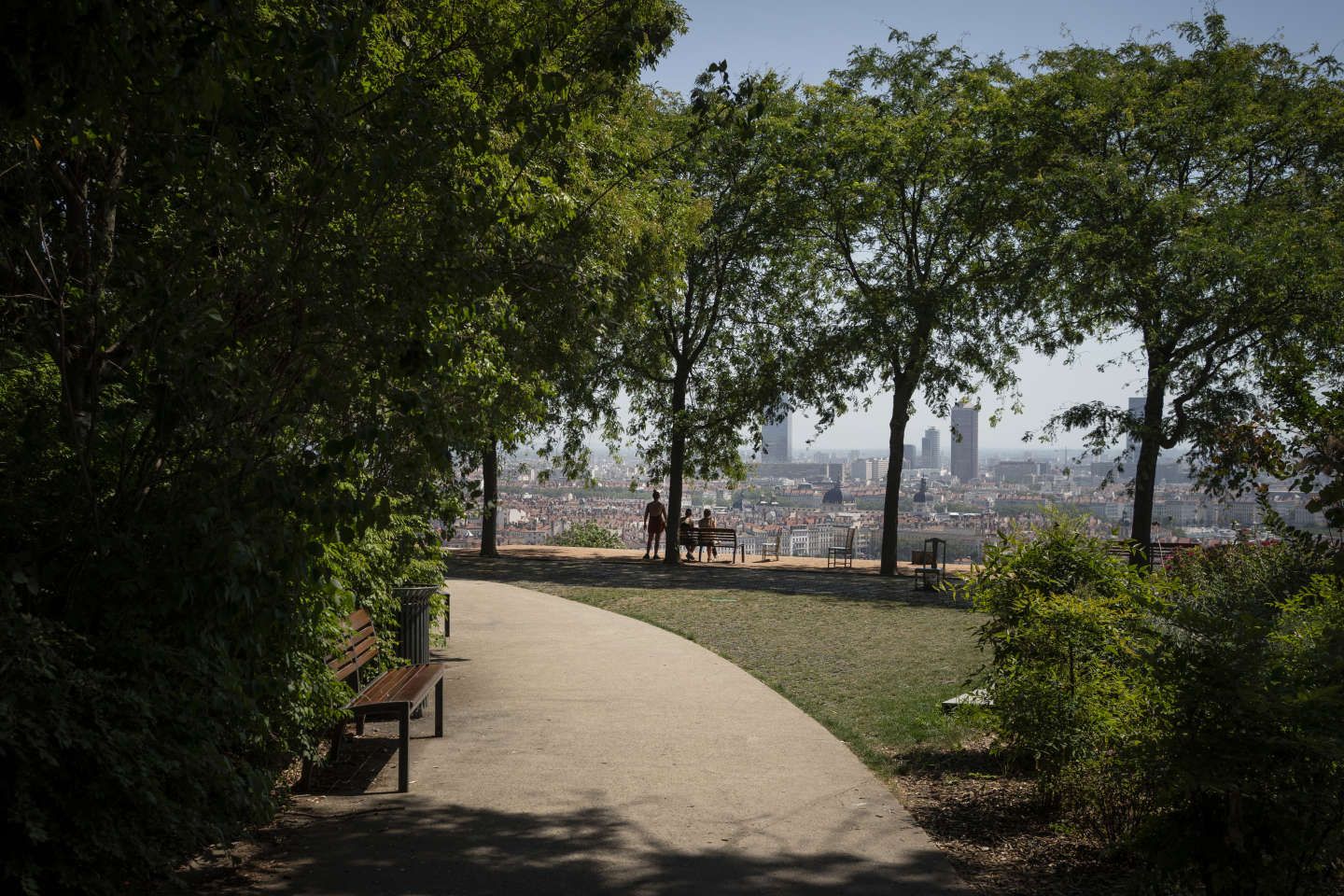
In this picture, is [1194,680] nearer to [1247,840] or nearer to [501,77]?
[1247,840]

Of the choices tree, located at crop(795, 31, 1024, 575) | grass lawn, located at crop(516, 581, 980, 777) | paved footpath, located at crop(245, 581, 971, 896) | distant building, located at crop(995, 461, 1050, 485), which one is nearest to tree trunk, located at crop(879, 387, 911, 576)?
tree, located at crop(795, 31, 1024, 575)

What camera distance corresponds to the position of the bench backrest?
22.7 feet

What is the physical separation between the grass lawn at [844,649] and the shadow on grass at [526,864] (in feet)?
6.55

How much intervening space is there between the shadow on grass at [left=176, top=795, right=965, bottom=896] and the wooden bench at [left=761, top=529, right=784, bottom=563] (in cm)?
2380

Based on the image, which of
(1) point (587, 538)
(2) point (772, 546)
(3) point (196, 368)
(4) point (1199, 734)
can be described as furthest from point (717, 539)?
(3) point (196, 368)

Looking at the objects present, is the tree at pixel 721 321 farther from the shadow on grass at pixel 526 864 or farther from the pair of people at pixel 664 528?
the shadow on grass at pixel 526 864

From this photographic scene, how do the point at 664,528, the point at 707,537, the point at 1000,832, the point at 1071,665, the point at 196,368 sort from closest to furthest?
the point at 196,368
the point at 1000,832
the point at 1071,665
the point at 707,537
the point at 664,528

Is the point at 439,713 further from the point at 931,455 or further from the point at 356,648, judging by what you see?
the point at 931,455

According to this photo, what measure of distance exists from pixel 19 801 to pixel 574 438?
2406cm

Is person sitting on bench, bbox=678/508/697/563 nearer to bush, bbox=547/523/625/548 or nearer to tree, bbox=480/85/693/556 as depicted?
bush, bbox=547/523/625/548

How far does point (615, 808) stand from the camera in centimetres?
621

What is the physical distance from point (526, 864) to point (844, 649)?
8.01 m

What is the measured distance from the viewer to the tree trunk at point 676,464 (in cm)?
2659

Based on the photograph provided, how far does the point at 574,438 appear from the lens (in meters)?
27.8
